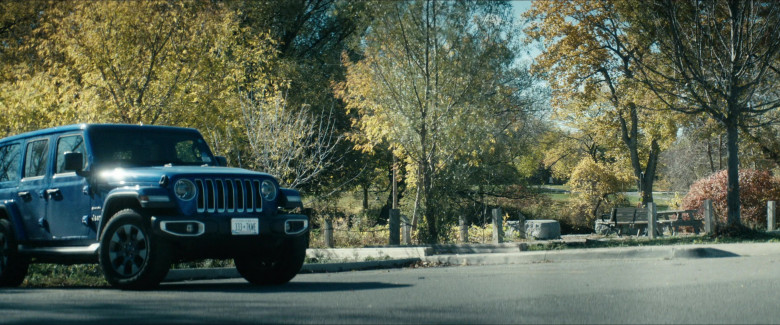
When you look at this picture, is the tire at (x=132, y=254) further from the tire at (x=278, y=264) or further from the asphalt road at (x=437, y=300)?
the tire at (x=278, y=264)

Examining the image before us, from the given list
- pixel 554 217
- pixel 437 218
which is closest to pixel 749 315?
pixel 437 218

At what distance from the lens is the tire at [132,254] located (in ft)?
29.0

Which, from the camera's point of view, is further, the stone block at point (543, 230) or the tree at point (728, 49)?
the stone block at point (543, 230)

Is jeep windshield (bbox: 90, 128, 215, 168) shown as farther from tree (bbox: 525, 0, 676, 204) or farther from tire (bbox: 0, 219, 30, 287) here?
tree (bbox: 525, 0, 676, 204)

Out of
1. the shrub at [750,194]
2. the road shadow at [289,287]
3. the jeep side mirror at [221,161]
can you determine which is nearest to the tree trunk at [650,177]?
the shrub at [750,194]

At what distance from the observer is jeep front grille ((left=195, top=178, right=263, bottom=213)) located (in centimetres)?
921

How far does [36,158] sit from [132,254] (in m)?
2.74

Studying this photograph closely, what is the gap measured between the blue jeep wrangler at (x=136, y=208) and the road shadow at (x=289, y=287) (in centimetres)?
31

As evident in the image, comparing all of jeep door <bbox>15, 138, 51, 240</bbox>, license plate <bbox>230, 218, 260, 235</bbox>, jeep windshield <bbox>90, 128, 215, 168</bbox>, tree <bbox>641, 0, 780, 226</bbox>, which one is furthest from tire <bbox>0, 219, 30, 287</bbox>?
tree <bbox>641, 0, 780, 226</bbox>

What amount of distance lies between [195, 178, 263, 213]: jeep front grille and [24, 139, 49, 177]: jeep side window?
8.98 feet

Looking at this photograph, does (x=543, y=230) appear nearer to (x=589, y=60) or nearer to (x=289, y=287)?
(x=589, y=60)

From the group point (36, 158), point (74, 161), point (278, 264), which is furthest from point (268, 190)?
point (36, 158)

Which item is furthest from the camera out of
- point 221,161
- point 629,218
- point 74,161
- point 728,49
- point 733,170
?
point 629,218

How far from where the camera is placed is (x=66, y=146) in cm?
1049
